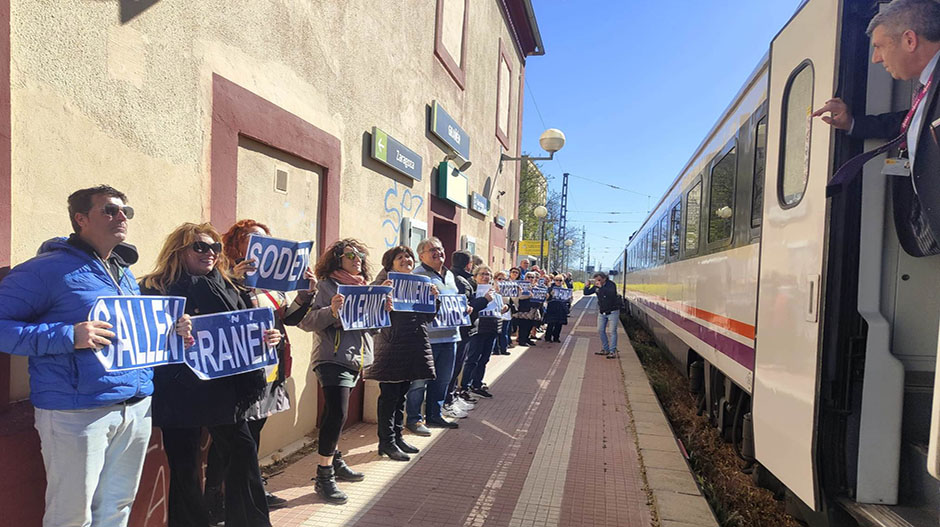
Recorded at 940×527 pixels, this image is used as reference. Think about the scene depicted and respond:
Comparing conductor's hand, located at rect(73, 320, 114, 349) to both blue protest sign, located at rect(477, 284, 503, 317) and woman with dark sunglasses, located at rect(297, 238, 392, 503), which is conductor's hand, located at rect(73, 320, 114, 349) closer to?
woman with dark sunglasses, located at rect(297, 238, 392, 503)

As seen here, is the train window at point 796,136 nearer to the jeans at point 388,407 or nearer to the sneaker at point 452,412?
the jeans at point 388,407

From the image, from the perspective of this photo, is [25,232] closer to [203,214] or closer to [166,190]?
[166,190]

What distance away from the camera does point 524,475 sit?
164 inches

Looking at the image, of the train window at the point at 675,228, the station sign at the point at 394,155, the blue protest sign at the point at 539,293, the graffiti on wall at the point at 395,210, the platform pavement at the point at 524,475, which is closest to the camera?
the platform pavement at the point at 524,475

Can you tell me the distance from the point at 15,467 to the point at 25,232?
3.49 ft

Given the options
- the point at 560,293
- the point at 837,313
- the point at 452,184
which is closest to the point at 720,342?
the point at 837,313

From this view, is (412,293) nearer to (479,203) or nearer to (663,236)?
(663,236)

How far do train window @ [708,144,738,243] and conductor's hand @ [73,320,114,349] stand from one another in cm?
462

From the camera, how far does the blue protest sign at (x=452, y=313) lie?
4883mm

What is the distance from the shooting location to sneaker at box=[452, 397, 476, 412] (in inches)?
236

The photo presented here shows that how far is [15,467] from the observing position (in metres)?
2.20


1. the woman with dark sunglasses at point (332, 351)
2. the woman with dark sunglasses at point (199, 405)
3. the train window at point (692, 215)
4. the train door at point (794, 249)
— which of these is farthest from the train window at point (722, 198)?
the woman with dark sunglasses at point (199, 405)

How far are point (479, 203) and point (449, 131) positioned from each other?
8.88ft

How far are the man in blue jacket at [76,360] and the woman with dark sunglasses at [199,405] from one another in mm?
323
